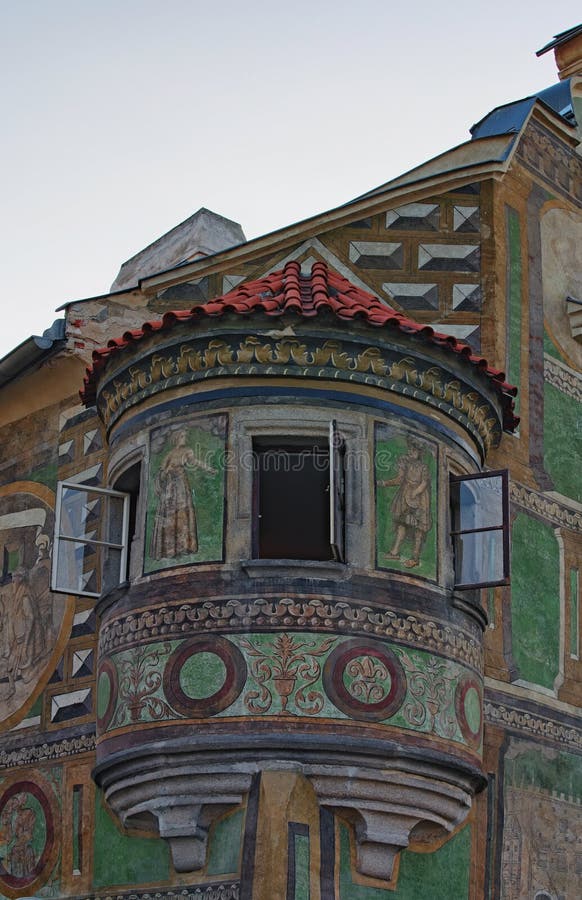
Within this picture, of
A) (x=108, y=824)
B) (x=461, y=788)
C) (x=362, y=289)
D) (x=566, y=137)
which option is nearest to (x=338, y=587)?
(x=461, y=788)

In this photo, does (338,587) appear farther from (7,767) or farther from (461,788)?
(7,767)

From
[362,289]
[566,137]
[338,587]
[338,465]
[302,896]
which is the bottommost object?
[302,896]

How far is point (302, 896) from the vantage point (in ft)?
46.9

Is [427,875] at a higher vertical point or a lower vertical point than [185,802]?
lower

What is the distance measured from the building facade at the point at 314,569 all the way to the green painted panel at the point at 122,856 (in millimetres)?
29

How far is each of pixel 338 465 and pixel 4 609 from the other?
17.8 ft

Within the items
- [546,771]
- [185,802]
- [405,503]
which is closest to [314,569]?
[405,503]

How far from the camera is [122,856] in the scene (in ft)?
52.1

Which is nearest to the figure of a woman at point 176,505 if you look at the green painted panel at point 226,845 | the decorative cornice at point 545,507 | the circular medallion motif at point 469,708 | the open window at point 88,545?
the open window at point 88,545

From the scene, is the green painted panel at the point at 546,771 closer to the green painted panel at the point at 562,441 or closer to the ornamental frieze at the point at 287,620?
the ornamental frieze at the point at 287,620

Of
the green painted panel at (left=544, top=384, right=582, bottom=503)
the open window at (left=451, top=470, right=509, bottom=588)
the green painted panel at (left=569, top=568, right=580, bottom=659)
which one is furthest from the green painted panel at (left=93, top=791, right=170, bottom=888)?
the green painted panel at (left=544, top=384, right=582, bottom=503)

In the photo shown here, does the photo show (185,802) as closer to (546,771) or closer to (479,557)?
(479,557)

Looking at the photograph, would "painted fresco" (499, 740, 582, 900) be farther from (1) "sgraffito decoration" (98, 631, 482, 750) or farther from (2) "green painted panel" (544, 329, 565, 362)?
(2) "green painted panel" (544, 329, 565, 362)

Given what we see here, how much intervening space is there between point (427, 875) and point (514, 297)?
21.4 feet
